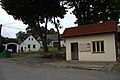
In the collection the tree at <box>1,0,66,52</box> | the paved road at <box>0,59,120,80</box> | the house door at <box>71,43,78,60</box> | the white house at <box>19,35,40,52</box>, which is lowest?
the paved road at <box>0,59,120,80</box>

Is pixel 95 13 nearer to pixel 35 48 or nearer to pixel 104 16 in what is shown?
pixel 104 16

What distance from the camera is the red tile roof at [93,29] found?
2411 cm

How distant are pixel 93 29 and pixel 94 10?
17.1m

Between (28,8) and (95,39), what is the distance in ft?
44.9

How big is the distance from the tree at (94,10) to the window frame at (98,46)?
54.7 feet

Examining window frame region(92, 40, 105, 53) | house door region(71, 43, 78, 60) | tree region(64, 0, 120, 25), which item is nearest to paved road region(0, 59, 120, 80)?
window frame region(92, 40, 105, 53)

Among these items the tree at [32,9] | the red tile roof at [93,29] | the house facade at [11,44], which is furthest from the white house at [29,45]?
the red tile roof at [93,29]

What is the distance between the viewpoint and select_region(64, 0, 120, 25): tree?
134ft

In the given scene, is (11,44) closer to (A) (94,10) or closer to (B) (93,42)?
(A) (94,10)

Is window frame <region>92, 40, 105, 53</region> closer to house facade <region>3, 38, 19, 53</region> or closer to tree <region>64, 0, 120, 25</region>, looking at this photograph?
tree <region>64, 0, 120, 25</region>

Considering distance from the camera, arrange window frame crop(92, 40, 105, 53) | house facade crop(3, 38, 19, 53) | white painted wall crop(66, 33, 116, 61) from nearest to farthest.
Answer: white painted wall crop(66, 33, 116, 61)
window frame crop(92, 40, 105, 53)
house facade crop(3, 38, 19, 53)

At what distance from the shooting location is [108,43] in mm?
23969

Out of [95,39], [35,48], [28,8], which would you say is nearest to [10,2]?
[28,8]

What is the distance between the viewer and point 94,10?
4206 centimetres
